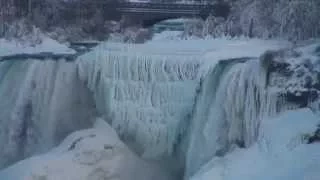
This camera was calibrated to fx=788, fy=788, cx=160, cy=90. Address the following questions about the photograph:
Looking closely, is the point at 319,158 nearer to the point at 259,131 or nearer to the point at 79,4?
the point at 259,131

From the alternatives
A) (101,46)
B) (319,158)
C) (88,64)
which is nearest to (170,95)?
(88,64)

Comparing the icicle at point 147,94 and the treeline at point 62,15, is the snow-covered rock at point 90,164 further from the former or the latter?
the treeline at point 62,15

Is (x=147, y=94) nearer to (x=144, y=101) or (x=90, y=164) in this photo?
(x=144, y=101)

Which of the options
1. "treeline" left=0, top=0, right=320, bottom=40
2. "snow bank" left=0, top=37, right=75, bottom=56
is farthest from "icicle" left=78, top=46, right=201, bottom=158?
"treeline" left=0, top=0, right=320, bottom=40

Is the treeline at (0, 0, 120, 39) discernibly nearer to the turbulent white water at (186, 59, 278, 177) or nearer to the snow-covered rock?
the snow-covered rock

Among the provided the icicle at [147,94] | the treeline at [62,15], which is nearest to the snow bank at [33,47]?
the treeline at [62,15]

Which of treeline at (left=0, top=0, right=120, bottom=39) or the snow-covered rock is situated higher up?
treeline at (left=0, top=0, right=120, bottom=39)

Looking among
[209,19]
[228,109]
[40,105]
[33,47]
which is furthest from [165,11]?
[228,109]
